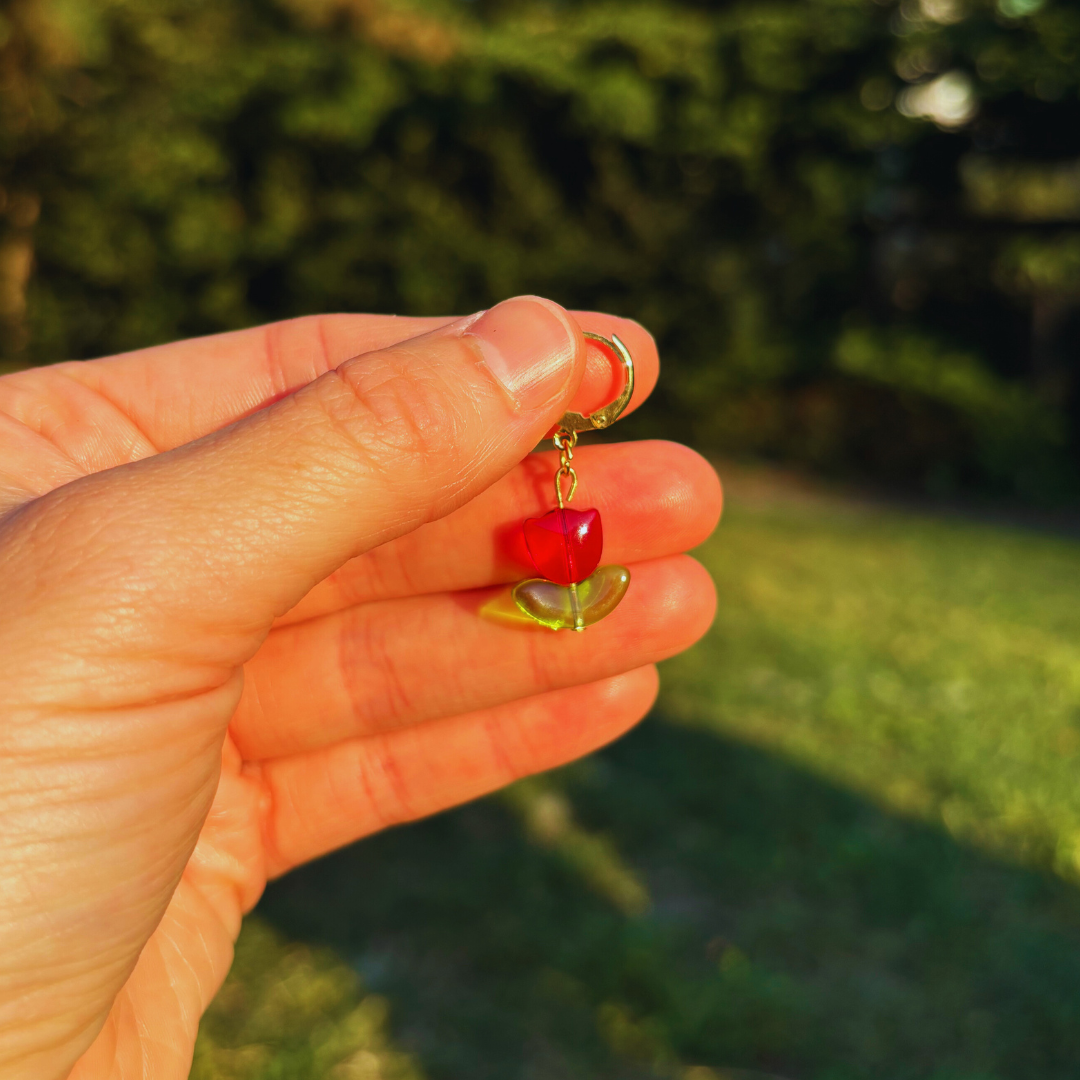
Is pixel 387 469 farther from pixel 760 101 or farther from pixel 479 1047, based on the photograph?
pixel 760 101

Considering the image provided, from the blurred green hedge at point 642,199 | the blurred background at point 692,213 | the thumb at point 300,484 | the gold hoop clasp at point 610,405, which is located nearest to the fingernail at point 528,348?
the thumb at point 300,484

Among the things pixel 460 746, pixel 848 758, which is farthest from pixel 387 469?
pixel 848 758

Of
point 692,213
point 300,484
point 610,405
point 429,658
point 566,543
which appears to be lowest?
point 692,213

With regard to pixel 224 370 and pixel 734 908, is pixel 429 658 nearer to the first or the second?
pixel 224 370

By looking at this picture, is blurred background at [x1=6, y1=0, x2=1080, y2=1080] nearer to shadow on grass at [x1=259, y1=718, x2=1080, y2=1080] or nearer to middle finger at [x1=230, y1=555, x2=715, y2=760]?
shadow on grass at [x1=259, y1=718, x2=1080, y2=1080]

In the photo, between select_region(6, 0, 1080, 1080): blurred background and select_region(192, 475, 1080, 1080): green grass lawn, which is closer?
select_region(192, 475, 1080, 1080): green grass lawn

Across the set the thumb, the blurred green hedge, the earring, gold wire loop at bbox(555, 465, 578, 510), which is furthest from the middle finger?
the blurred green hedge

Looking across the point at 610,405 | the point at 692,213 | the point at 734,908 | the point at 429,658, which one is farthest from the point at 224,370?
the point at 692,213
